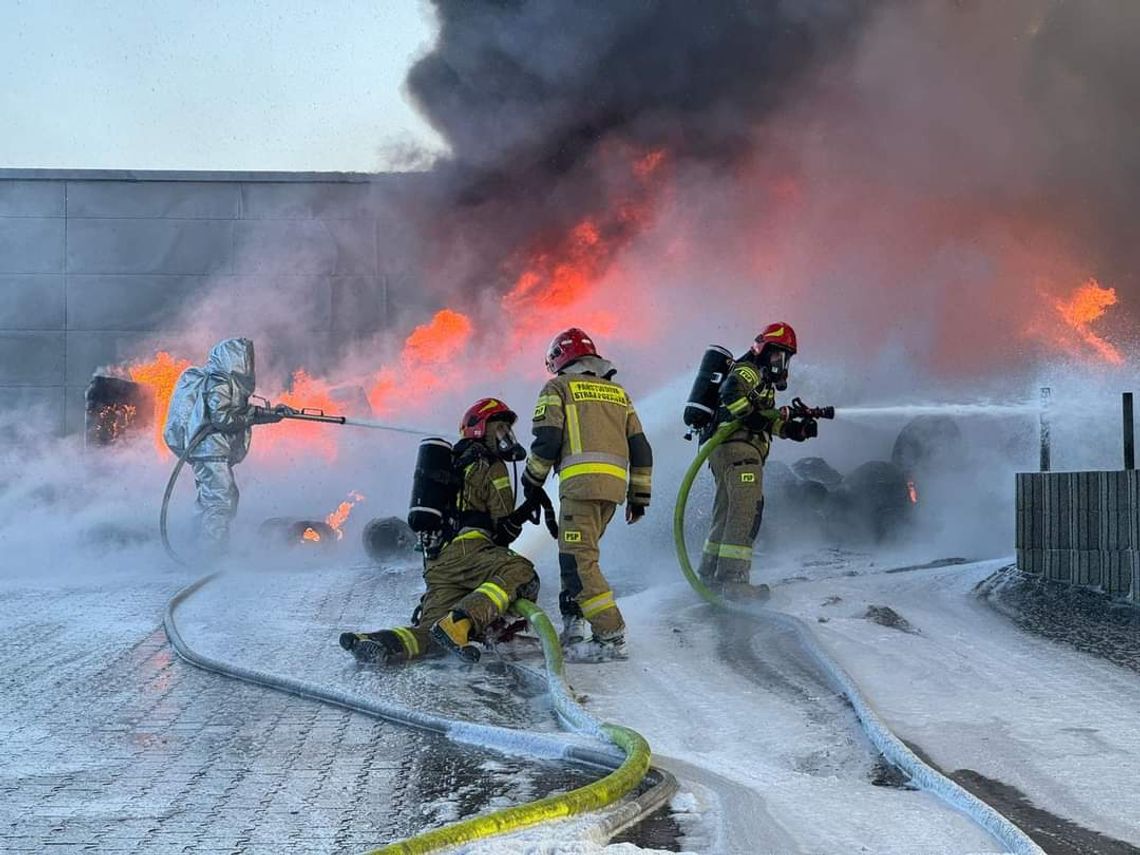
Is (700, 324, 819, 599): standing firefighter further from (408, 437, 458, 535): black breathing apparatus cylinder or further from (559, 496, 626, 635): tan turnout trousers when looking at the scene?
(408, 437, 458, 535): black breathing apparatus cylinder

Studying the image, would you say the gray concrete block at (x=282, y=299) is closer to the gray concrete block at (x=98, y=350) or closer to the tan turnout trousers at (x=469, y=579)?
the gray concrete block at (x=98, y=350)

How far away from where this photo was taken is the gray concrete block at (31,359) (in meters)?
20.7

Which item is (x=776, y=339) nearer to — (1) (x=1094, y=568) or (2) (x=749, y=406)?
(2) (x=749, y=406)

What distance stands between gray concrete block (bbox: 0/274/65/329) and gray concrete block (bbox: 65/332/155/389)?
43 centimetres

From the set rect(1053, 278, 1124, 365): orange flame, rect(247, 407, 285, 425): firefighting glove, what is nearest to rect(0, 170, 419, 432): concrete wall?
rect(247, 407, 285, 425): firefighting glove

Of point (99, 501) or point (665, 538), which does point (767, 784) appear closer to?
point (665, 538)

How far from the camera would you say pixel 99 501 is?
1554 centimetres

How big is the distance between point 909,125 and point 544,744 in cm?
1277

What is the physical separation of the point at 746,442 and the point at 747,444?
2 centimetres

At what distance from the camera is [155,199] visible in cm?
2064

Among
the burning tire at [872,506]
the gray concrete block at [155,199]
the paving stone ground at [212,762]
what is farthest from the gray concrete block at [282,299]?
the paving stone ground at [212,762]

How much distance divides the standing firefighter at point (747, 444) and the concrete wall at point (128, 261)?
11.6 meters

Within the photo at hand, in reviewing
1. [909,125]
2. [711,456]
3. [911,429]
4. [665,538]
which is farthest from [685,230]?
[711,456]

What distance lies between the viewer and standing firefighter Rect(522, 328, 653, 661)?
7.06m
